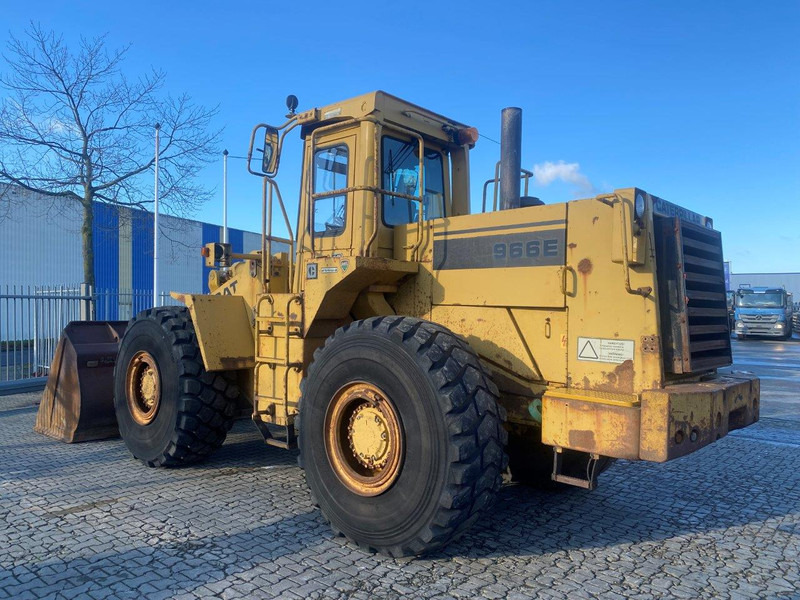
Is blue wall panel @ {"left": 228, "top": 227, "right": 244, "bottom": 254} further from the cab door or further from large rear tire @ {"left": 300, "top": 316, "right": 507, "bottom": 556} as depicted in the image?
large rear tire @ {"left": 300, "top": 316, "right": 507, "bottom": 556}

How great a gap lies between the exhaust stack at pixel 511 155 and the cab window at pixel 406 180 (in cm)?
84

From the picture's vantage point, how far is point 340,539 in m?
4.32

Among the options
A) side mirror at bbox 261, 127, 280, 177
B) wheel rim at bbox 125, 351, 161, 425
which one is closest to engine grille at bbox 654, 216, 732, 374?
side mirror at bbox 261, 127, 280, 177

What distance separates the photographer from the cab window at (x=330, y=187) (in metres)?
5.40

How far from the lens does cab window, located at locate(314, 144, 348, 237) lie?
5.40 metres

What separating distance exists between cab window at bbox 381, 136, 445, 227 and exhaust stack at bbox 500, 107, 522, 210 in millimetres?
837

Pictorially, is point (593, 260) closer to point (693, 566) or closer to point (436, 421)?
point (436, 421)

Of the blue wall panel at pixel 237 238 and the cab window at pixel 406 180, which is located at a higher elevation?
the blue wall panel at pixel 237 238

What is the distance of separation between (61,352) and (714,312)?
23.3ft

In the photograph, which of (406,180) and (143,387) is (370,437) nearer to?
(406,180)

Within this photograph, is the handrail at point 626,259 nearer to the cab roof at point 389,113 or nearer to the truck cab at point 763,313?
the cab roof at point 389,113

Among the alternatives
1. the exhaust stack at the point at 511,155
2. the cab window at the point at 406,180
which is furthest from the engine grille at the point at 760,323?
the exhaust stack at the point at 511,155

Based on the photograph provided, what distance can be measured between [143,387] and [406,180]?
3.49 meters

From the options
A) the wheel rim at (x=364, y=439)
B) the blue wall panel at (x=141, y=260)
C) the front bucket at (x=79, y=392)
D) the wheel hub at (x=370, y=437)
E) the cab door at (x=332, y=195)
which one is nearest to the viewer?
the wheel rim at (x=364, y=439)
